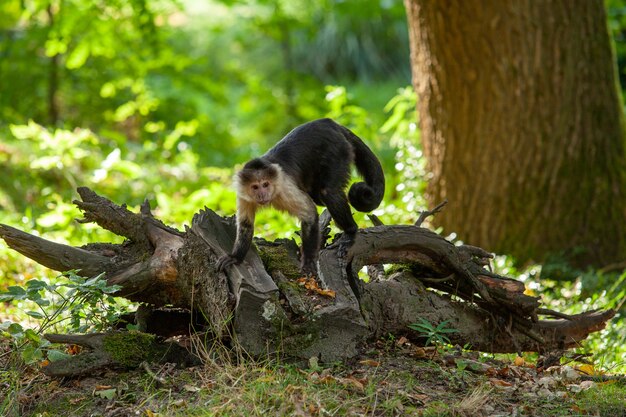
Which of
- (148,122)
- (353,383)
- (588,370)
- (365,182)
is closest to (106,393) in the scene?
(353,383)

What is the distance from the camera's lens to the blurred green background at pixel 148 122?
267 inches

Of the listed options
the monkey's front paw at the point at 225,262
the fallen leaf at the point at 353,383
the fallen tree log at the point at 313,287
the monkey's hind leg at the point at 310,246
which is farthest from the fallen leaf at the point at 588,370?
the monkey's front paw at the point at 225,262

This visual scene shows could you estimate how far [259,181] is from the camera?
4.67m

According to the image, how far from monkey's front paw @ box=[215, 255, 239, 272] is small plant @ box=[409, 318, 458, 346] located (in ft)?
3.59

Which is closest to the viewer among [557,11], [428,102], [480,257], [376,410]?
[376,410]

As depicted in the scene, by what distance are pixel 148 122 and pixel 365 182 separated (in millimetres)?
6483

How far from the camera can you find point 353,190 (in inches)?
201

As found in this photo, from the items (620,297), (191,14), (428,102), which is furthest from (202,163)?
(191,14)

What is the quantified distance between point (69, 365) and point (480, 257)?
2.57 meters

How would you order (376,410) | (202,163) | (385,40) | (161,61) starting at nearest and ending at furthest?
(376,410) → (202,163) → (161,61) → (385,40)

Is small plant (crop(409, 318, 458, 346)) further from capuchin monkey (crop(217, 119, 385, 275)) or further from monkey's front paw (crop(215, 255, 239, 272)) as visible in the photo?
monkey's front paw (crop(215, 255, 239, 272))

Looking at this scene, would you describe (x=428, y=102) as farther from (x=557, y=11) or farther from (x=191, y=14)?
(x=191, y=14)

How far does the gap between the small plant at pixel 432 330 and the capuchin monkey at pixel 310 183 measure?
24.9 inches

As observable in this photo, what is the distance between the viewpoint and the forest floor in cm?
342
